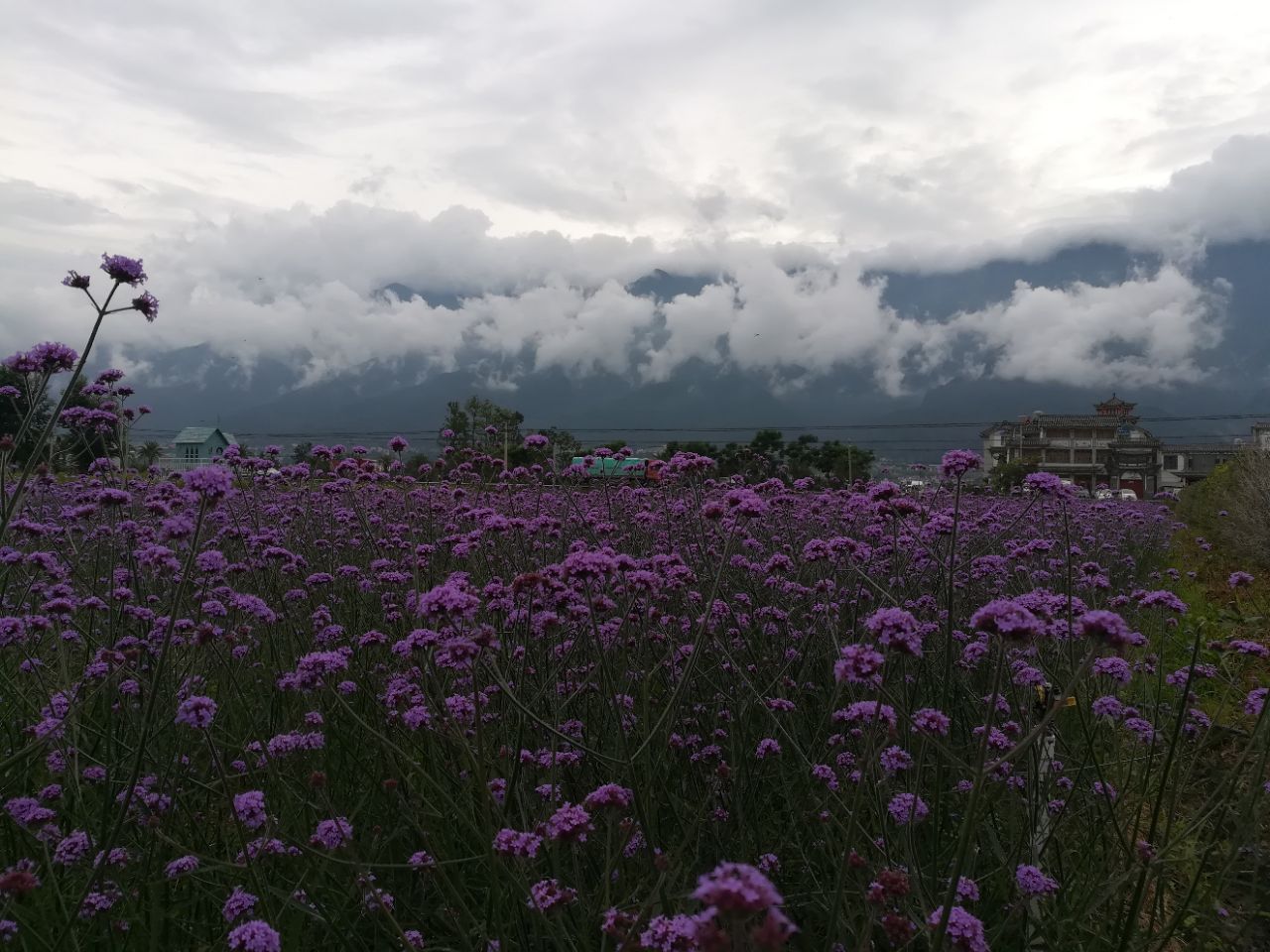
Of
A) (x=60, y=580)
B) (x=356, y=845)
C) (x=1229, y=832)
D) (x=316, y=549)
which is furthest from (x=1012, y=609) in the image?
(x=316, y=549)

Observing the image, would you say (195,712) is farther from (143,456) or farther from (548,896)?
(143,456)

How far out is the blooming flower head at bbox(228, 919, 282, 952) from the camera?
5.94 ft

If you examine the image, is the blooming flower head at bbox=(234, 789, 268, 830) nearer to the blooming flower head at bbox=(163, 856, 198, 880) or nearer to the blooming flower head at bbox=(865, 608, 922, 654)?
the blooming flower head at bbox=(163, 856, 198, 880)

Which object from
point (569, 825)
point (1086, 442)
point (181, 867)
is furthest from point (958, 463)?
point (1086, 442)

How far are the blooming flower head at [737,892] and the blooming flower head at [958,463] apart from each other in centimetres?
256

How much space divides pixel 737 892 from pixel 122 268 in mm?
3035

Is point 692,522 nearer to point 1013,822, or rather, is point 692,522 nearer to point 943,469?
point 943,469

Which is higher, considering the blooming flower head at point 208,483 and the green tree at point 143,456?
the blooming flower head at point 208,483

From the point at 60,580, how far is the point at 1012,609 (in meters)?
4.60

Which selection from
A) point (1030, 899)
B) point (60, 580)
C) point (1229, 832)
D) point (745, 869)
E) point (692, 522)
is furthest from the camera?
point (692, 522)

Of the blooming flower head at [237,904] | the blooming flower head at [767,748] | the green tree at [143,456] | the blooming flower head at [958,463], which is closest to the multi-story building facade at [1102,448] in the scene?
the green tree at [143,456]

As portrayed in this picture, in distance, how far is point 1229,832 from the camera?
3.81 meters

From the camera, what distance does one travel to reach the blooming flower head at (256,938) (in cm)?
181

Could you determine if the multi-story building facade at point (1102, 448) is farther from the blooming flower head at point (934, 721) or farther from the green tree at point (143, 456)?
the blooming flower head at point (934, 721)
